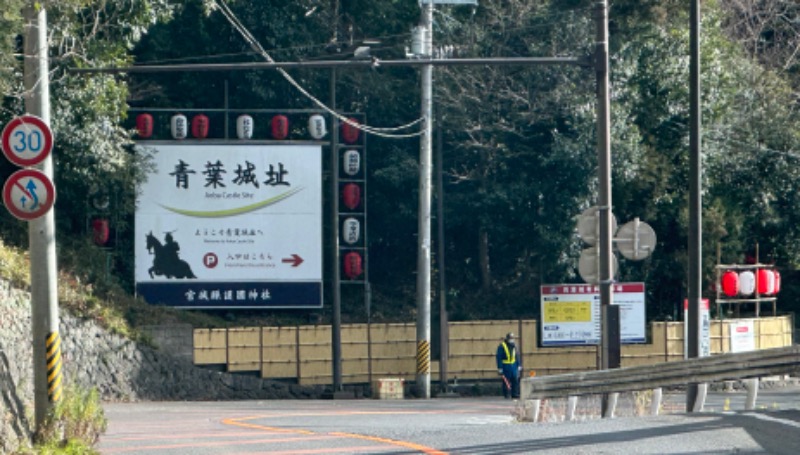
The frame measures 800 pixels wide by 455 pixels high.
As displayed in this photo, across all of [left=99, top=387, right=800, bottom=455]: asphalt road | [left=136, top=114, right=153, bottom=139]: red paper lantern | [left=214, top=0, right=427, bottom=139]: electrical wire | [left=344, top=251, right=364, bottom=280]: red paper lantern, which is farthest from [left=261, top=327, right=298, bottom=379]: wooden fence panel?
[left=99, top=387, right=800, bottom=455]: asphalt road

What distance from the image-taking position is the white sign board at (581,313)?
35031 mm

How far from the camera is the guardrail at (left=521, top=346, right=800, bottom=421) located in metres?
15.3

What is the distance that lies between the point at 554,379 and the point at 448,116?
20942 millimetres

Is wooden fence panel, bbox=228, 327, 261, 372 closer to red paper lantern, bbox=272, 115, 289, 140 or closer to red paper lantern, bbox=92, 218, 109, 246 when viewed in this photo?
red paper lantern, bbox=92, 218, 109, 246

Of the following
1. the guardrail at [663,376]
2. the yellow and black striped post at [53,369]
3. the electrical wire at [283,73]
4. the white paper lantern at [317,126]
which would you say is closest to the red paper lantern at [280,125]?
the white paper lantern at [317,126]

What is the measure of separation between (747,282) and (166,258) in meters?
17.5

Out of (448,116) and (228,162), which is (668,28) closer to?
(448,116)

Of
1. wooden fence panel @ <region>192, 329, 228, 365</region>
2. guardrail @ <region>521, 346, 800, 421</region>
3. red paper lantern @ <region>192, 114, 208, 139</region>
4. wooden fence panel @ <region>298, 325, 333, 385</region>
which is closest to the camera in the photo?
guardrail @ <region>521, 346, 800, 421</region>

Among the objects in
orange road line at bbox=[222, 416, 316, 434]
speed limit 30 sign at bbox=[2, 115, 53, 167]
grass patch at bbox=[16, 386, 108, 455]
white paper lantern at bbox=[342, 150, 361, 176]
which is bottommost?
orange road line at bbox=[222, 416, 316, 434]

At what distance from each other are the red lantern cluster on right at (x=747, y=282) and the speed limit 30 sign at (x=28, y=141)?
90.9 feet

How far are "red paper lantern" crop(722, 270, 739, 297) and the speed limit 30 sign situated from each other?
27.7 meters

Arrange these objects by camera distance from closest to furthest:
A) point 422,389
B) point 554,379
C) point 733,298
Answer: point 554,379 < point 422,389 < point 733,298

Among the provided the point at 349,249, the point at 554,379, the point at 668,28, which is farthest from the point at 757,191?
the point at 554,379

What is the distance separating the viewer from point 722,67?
39750 mm
